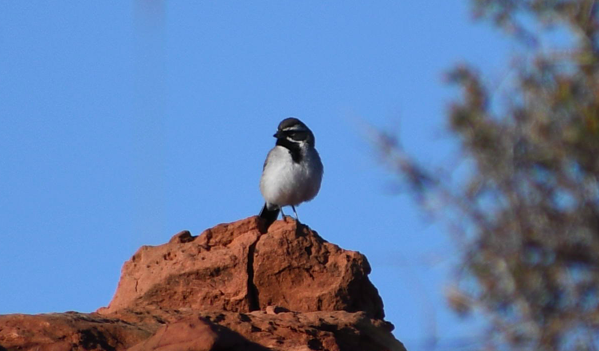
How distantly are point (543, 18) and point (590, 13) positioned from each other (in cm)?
45

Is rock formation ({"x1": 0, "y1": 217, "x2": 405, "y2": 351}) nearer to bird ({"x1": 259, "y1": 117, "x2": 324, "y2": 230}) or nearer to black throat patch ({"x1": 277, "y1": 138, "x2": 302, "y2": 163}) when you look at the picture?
bird ({"x1": 259, "y1": 117, "x2": 324, "y2": 230})

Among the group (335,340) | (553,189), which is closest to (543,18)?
(553,189)

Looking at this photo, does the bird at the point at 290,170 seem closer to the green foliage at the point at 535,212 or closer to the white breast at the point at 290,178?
the white breast at the point at 290,178

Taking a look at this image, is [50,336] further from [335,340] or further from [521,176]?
[521,176]

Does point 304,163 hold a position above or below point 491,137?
above

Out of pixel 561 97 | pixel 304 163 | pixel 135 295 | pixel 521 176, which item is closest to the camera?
pixel 521 176

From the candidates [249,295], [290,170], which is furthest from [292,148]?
[249,295]

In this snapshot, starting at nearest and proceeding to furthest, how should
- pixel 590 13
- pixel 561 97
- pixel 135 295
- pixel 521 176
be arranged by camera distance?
1. pixel 521 176
2. pixel 561 97
3. pixel 590 13
4. pixel 135 295

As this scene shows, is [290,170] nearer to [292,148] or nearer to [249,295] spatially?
[292,148]

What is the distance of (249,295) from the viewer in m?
10.8

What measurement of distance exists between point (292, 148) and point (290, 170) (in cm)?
41

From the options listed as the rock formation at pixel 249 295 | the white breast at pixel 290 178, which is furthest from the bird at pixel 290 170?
the rock formation at pixel 249 295

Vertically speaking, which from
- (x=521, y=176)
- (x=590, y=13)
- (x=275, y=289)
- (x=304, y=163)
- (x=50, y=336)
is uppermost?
(x=304, y=163)

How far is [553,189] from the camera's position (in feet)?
25.5
